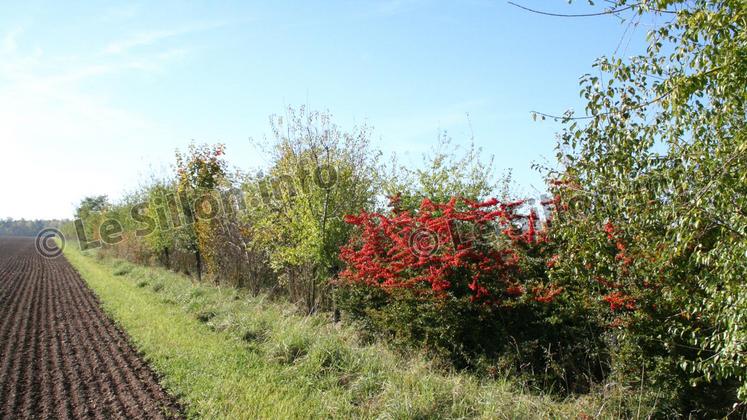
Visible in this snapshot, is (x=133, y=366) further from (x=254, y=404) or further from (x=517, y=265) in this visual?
(x=517, y=265)

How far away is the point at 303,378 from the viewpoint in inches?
253

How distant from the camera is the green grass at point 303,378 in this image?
540cm

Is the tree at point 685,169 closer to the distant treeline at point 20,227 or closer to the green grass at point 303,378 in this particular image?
the green grass at point 303,378

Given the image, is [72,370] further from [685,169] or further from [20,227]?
[20,227]

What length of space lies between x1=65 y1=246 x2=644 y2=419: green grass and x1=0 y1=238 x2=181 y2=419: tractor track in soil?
0.31 metres

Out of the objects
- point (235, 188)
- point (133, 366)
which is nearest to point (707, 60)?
point (133, 366)

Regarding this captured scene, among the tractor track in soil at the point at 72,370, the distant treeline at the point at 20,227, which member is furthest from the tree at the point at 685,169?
the distant treeline at the point at 20,227

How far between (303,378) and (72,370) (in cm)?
403

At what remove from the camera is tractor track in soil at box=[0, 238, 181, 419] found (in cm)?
604

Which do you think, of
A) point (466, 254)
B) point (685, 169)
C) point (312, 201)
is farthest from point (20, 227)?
point (685, 169)

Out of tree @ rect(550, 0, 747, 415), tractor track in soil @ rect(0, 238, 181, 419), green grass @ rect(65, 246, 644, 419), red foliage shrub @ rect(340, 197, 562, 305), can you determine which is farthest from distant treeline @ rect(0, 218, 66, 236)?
tree @ rect(550, 0, 747, 415)

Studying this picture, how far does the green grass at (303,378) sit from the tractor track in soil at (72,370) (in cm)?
31

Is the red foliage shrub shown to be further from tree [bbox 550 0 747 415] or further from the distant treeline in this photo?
the distant treeline

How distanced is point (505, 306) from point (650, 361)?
6.47 ft
